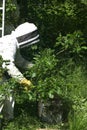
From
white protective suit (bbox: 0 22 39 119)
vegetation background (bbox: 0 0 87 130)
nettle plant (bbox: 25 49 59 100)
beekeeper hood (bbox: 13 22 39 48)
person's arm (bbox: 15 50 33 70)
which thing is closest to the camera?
nettle plant (bbox: 25 49 59 100)

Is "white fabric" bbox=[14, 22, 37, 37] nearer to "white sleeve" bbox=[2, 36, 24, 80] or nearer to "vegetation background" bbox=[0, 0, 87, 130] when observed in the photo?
"white sleeve" bbox=[2, 36, 24, 80]

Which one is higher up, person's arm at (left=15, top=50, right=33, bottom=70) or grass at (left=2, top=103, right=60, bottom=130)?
person's arm at (left=15, top=50, right=33, bottom=70)

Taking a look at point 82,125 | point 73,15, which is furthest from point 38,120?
point 73,15

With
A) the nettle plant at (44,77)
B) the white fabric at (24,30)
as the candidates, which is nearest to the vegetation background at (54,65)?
the nettle plant at (44,77)

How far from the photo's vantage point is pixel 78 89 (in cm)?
707

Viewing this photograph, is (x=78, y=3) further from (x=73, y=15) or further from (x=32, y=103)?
(x=32, y=103)

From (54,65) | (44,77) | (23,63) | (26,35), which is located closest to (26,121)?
(44,77)

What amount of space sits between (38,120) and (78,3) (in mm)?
2511

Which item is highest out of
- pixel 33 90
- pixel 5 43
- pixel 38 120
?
pixel 5 43

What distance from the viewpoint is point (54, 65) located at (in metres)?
6.29

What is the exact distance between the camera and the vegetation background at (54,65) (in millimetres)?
6090

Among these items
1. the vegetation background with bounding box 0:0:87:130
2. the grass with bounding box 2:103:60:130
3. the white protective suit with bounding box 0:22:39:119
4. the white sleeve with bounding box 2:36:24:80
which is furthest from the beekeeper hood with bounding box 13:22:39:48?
the grass with bounding box 2:103:60:130

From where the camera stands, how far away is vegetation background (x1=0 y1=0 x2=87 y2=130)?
609 centimetres

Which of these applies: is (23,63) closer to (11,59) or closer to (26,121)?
(11,59)
